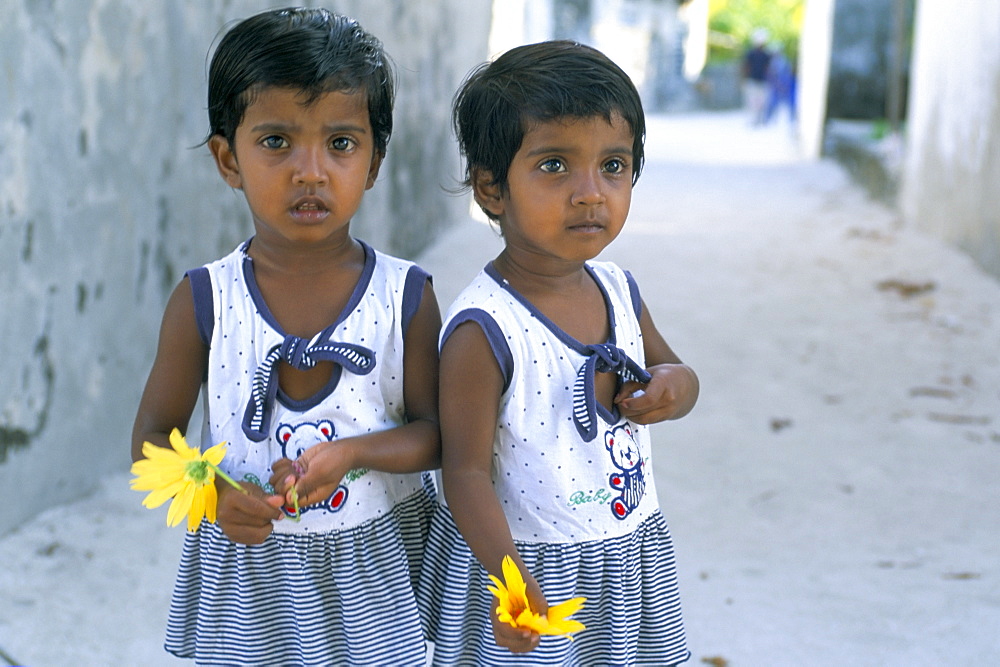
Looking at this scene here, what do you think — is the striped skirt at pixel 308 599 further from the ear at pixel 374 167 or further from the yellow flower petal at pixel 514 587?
the ear at pixel 374 167

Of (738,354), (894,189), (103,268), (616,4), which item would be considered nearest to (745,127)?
(616,4)

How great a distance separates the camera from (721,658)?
2.44 meters

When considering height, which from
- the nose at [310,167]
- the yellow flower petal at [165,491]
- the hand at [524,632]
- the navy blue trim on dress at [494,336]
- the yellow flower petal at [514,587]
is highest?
the nose at [310,167]

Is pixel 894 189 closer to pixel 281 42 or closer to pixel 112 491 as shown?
pixel 112 491

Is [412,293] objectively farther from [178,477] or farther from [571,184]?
[178,477]

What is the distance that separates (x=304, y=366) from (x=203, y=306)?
20cm

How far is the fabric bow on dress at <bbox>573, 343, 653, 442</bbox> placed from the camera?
152 centimetres

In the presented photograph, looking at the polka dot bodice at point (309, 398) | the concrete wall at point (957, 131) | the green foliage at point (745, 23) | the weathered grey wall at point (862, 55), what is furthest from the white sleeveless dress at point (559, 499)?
the green foliage at point (745, 23)

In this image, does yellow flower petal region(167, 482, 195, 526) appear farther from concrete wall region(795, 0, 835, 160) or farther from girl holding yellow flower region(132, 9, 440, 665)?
concrete wall region(795, 0, 835, 160)

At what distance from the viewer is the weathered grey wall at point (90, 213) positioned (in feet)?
8.86

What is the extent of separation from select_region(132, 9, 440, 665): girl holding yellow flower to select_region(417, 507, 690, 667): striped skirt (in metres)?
0.06

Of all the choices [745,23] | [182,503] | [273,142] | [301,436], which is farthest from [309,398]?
[745,23]

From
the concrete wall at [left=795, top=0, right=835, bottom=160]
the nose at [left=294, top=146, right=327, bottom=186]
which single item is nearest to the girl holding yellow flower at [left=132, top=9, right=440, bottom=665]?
the nose at [left=294, top=146, right=327, bottom=186]

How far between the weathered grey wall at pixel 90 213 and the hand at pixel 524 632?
5.63ft
